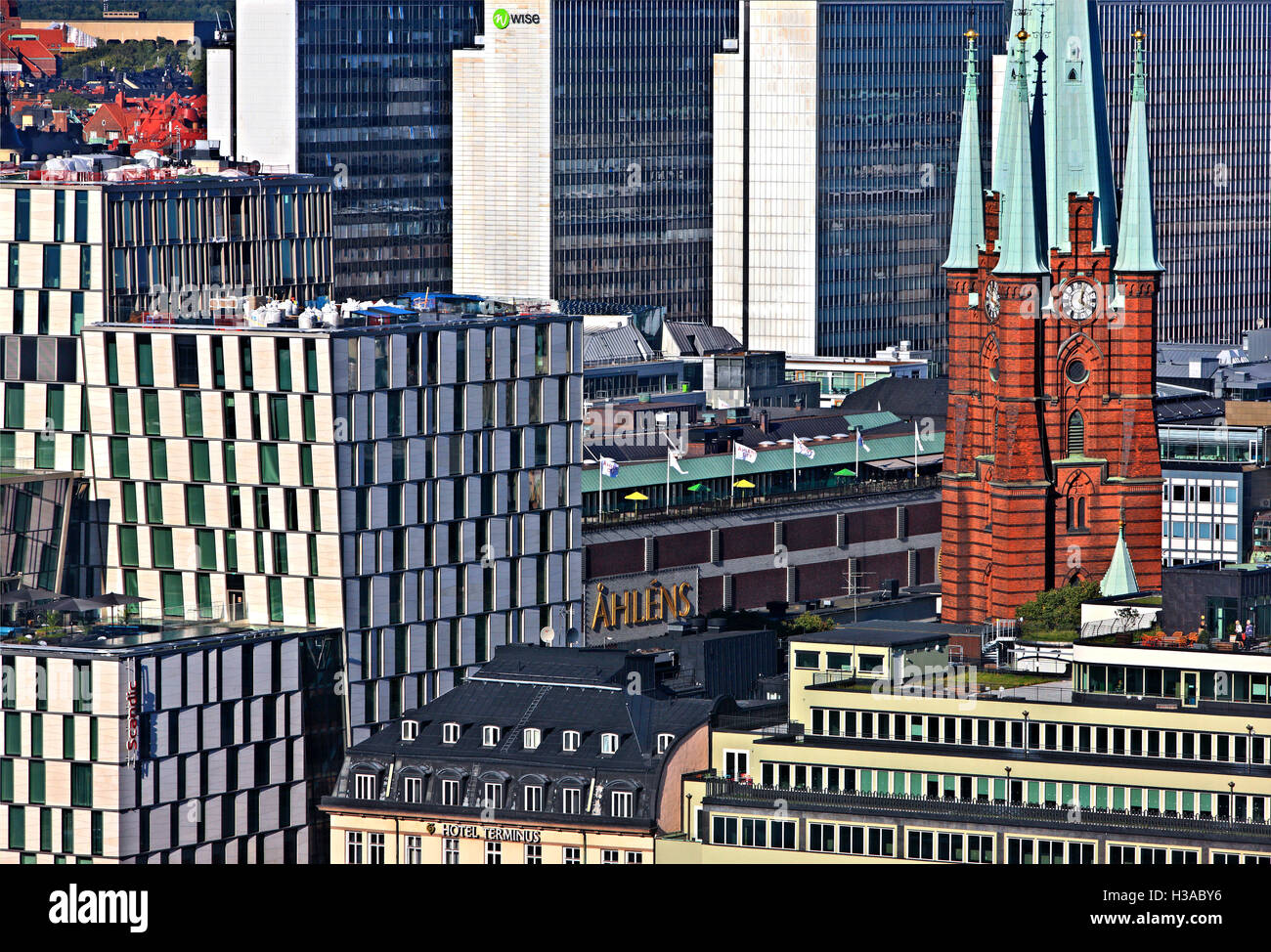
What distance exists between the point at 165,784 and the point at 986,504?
69.0 metres

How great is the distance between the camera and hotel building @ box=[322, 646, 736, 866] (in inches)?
4751

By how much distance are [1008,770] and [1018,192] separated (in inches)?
2833

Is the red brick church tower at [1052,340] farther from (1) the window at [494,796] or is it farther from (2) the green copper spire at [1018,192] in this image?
(1) the window at [494,796]

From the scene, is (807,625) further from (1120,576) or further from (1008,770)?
(1008,770)

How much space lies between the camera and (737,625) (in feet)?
587

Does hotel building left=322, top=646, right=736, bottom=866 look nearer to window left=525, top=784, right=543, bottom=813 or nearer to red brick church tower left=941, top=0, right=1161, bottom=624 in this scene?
window left=525, top=784, right=543, bottom=813

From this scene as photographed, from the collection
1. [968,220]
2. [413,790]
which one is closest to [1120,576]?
[968,220]

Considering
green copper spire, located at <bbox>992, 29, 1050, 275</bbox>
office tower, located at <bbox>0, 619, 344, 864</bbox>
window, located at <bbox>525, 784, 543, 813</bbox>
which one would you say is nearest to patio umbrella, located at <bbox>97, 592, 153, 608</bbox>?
office tower, located at <bbox>0, 619, 344, 864</bbox>

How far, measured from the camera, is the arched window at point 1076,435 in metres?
183

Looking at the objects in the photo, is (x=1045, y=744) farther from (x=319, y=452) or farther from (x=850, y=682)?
(x=319, y=452)

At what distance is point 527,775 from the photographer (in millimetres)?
123875

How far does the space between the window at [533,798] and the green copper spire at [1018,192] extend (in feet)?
220

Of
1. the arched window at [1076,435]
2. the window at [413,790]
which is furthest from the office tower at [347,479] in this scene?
the arched window at [1076,435]
